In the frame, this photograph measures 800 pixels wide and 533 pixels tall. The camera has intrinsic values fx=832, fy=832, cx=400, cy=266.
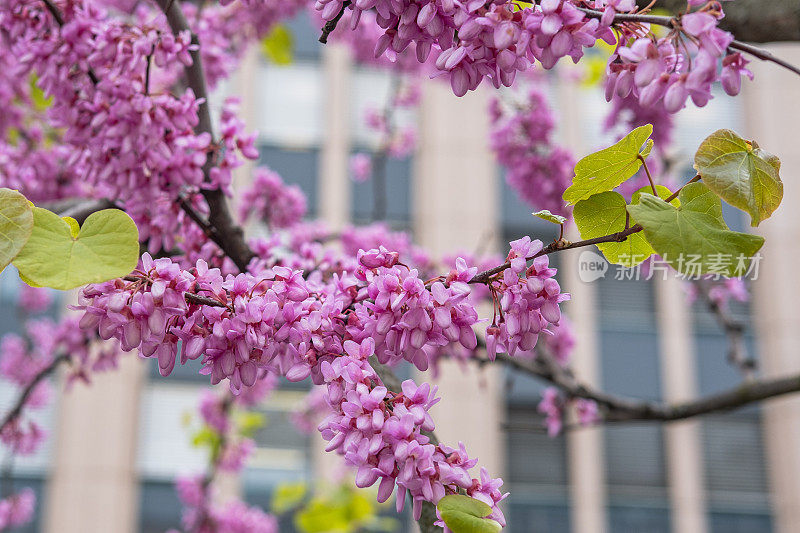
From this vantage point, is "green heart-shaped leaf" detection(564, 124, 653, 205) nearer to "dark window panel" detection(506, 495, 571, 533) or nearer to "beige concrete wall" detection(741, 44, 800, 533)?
"dark window panel" detection(506, 495, 571, 533)

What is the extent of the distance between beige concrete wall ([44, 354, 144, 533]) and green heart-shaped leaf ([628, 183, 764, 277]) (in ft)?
23.4

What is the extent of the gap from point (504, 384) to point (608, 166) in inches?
258

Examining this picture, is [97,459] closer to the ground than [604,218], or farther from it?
closer to the ground

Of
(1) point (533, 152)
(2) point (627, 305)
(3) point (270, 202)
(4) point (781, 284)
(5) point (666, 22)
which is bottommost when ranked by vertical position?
(5) point (666, 22)

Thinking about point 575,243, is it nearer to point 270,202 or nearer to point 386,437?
point 386,437

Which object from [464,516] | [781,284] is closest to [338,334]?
[464,516]

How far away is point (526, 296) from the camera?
3.26ft

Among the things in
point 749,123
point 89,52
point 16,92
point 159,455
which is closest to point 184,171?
point 89,52

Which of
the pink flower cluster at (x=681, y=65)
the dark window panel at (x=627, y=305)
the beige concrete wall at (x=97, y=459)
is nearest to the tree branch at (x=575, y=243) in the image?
the pink flower cluster at (x=681, y=65)

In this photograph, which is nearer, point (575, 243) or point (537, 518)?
point (575, 243)

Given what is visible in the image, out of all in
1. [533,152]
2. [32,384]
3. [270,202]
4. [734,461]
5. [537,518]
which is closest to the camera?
[32,384]

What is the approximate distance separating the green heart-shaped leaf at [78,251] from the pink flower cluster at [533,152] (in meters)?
1.90

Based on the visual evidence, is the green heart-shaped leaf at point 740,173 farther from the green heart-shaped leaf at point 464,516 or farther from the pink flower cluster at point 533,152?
the pink flower cluster at point 533,152

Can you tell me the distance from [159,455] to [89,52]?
6737 mm
